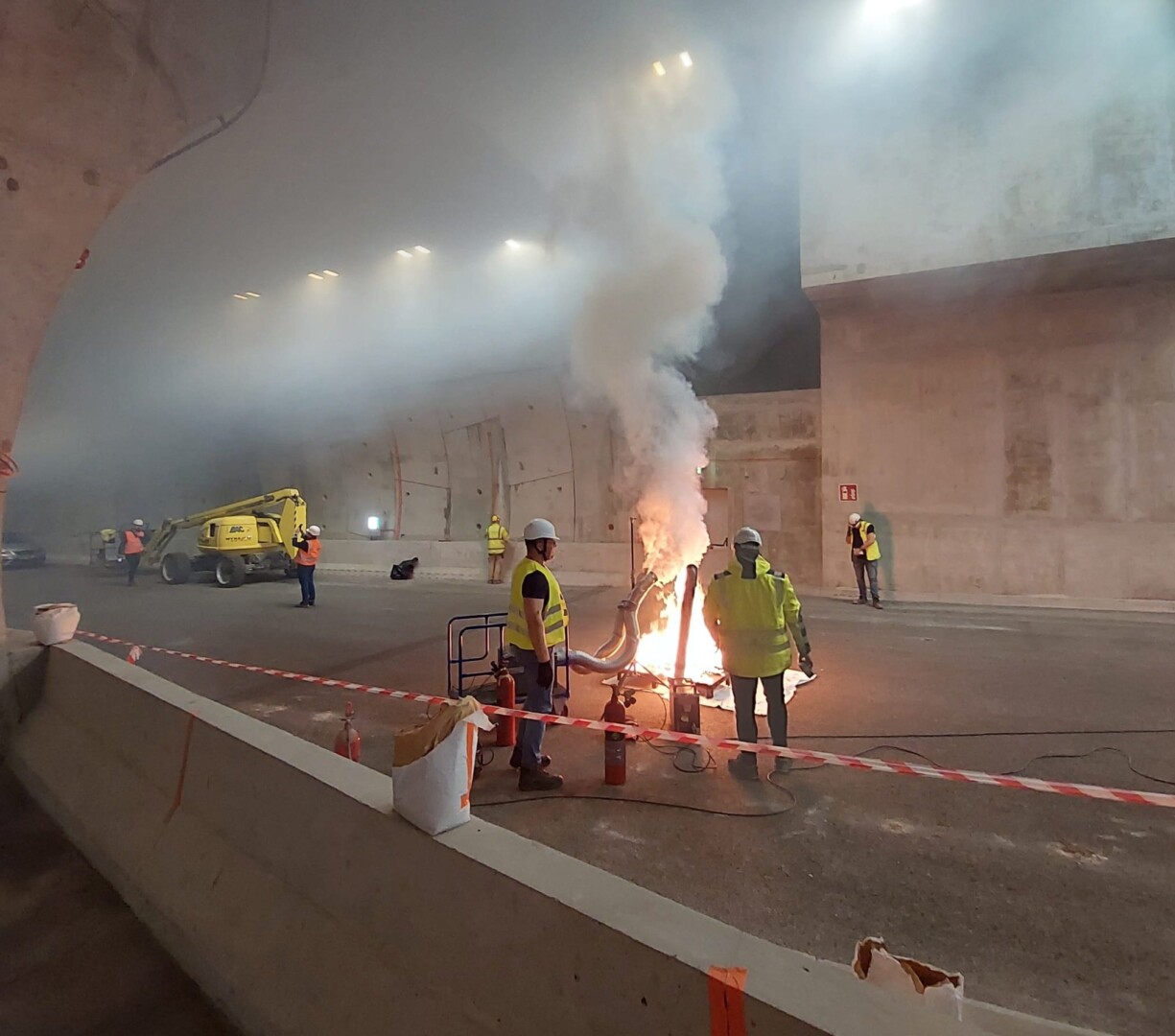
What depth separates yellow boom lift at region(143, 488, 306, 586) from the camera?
56.9 ft

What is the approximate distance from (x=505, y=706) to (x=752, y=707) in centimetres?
187

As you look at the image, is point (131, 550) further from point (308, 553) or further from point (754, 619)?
point (754, 619)

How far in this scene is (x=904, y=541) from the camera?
13055 mm

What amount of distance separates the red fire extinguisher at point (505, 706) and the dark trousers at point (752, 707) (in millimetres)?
1716

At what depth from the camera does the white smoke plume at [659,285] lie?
7496mm

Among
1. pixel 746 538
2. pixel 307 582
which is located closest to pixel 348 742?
pixel 746 538

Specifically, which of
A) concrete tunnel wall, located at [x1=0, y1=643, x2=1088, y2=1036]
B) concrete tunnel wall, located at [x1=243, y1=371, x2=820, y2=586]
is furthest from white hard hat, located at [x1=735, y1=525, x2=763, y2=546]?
concrete tunnel wall, located at [x1=243, y1=371, x2=820, y2=586]

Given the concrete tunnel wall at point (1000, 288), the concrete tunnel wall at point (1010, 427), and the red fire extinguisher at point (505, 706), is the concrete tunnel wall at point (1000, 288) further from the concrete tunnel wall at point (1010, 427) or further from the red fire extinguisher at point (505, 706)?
the red fire extinguisher at point (505, 706)

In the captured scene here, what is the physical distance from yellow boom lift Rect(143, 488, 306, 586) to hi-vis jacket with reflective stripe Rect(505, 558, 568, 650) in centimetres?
1460

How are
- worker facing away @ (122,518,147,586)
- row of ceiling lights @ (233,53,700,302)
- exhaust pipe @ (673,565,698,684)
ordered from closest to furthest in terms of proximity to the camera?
exhaust pipe @ (673,565,698,684), row of ceiling lights @ (233,53,700,302), worker facing away @ (122,518,147,586)

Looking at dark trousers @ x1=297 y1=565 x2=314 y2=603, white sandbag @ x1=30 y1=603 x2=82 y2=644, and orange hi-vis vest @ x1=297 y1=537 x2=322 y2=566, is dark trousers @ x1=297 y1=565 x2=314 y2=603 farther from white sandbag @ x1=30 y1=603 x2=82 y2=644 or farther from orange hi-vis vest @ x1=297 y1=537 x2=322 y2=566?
white sandbag @ x1=30 y1=603 x2=82 y2=644

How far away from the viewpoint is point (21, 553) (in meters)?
25.3

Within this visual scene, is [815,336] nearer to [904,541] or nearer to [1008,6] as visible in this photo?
[904,541]

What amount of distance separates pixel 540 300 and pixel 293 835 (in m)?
15.0
